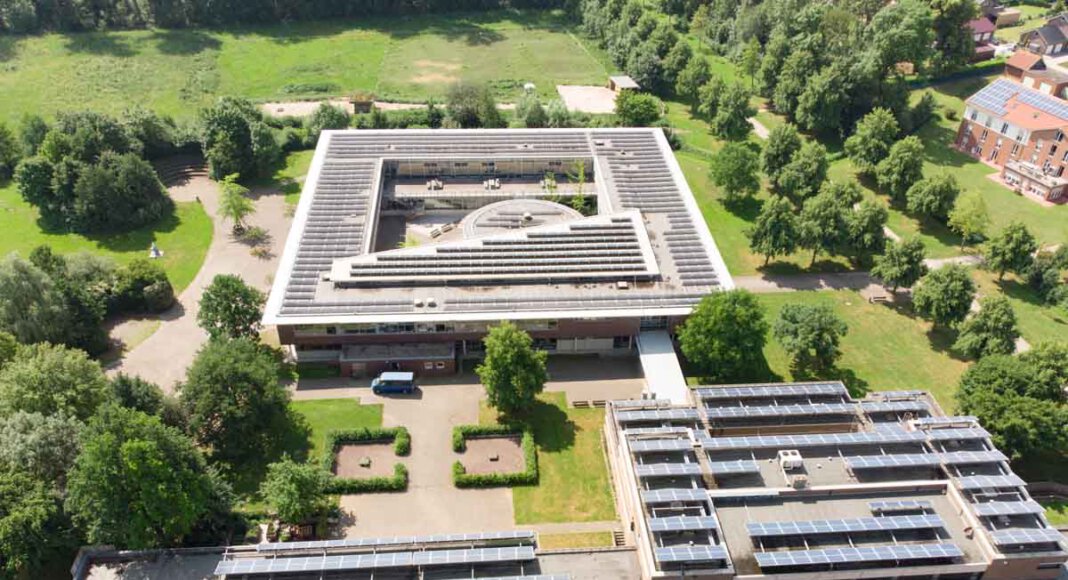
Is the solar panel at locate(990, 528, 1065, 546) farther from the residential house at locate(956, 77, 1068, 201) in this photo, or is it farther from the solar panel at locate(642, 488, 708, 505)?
the residential house at locate(956, 77, 1068, 201)

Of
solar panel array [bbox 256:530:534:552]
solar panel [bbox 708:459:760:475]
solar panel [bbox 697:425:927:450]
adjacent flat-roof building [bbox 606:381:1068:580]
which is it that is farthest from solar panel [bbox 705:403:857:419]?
solar panel array [bbox 256:530:534:552]

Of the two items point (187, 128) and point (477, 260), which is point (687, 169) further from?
point (187, 128)

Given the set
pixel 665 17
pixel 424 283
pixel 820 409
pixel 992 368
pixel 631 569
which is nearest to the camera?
pixel 631 569

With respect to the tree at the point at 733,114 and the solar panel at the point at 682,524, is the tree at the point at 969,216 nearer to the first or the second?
the tree at the point at 733,114

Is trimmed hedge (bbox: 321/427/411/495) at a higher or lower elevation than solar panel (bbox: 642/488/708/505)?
lower

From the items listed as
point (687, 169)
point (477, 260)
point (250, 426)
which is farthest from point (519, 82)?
point (250, 426)

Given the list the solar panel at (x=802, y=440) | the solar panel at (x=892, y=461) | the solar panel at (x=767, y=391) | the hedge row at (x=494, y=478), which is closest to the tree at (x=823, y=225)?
the solar panel at (x=767, y=391)
